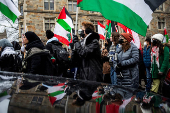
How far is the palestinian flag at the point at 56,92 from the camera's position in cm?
147

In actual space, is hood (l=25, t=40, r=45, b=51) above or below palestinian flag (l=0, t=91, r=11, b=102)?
above

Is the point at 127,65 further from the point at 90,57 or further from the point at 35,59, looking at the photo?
the point at 35,59

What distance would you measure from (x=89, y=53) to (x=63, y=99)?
228cm

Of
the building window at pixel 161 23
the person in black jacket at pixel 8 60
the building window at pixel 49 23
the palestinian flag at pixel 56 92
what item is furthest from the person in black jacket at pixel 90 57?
the building window at pixel 161 23

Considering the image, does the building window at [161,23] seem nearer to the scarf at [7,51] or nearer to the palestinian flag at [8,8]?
the palestinian flag at [8,8]

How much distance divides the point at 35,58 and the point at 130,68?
191 centimetres

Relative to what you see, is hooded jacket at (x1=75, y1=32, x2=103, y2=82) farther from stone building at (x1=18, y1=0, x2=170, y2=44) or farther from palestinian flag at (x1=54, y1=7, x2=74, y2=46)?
stone building at (x1=18, y1=0, x2=170, y2=44)

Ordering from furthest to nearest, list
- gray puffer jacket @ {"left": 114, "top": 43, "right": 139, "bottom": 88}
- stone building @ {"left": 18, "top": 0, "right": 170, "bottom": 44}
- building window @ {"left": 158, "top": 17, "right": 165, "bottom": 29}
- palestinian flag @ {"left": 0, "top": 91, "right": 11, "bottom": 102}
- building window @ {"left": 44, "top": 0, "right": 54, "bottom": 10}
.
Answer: building window @ {"left": 158, "top": 17, "right": 165, "bottom": 29} → building window @ {"left": 44, "top": 0, "right": 54, "bottom": 10} → stone building @ {"left": 18, "top": 0, "right": 170, "bottom": 44} → gray puffer jacket @ {"left": 114, "top": 43, "right": 139, "bottom": 88} → palestinian flag @ {"left": 0, "top": 91, "right": 11, "bottom": 102}

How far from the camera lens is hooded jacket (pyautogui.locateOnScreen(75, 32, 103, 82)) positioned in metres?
3.71

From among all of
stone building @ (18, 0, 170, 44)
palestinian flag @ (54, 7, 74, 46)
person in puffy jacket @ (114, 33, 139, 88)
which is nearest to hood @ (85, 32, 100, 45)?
person in puffy jacket @ (114, 33, 139, 88)

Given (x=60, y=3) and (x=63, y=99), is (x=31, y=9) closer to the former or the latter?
(x=60, y=3)

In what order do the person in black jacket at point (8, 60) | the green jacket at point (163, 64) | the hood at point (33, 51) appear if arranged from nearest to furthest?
the hood at point (33, 51) → the person in black jacket at point (8, 60) → the green jacket at point (163, 64)

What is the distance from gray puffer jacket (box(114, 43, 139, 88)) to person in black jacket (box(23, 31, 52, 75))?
1.51 metres

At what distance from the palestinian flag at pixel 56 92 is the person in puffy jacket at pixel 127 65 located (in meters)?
2.71
